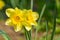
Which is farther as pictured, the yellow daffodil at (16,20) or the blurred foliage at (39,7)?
the blurred foliage at (39,7)

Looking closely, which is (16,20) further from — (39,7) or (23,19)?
(39,7)

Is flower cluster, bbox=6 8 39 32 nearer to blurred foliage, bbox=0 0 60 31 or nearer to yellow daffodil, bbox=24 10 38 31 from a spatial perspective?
yellow daffodil, bbox=24 10 38 31

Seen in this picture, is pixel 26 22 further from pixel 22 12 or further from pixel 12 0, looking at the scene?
pixel 12 0

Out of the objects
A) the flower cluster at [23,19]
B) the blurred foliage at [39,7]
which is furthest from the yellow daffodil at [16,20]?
the blurred foliage at [39,7]

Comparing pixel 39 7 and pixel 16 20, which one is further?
pixel 39 7

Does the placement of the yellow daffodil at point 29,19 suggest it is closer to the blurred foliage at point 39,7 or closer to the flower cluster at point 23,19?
the flower cluster at point 23,19

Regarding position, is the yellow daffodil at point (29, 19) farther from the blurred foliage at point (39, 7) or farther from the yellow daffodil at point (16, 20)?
the blurred foliage at point (39, 7)

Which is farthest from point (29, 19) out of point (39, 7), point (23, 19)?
point (39, 7)

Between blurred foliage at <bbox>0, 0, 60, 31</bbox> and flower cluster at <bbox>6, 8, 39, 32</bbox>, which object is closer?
flower cluster at <bbox>6, 8, 39, 32</bbox>

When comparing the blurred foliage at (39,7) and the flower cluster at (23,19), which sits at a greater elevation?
the flower cluster at (23,19)

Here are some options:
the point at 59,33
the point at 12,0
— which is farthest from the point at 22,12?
the point at 59,33

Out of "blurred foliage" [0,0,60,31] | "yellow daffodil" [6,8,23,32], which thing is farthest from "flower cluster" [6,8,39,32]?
"blurred foliage" [0,0,60,31]
